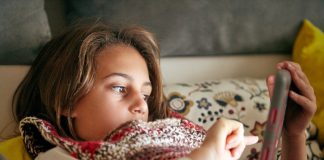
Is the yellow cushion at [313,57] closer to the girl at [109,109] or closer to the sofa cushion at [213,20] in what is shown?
the sofa cushion at [213,20]

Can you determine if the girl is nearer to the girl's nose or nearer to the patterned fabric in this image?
the girl's nose

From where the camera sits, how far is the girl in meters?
0.86

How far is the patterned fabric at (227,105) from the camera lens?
145cm

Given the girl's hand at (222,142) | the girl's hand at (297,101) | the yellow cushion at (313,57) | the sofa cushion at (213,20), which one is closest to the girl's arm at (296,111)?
the girl's hand at (297,101)

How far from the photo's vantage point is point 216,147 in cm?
80

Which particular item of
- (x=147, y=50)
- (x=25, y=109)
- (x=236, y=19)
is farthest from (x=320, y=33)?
(x=25, y=109)

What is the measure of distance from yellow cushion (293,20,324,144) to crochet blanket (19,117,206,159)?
2.18 feet

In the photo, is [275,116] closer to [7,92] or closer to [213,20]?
[7,92]

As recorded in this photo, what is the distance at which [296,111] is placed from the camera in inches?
37.4

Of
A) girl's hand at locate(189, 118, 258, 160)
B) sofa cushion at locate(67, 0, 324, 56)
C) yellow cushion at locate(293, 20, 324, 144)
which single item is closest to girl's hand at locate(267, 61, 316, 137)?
girl's hand at locate(189, 118, 258, 160)

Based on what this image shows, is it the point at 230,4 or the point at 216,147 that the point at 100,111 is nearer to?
the point at 216,147

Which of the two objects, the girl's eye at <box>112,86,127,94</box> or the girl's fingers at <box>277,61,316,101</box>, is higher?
the girl's fingers at <box>277,61,316,101</box>

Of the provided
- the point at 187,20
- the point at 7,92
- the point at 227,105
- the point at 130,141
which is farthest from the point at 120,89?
the point at 187,20

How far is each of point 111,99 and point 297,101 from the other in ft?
→ 1.32
